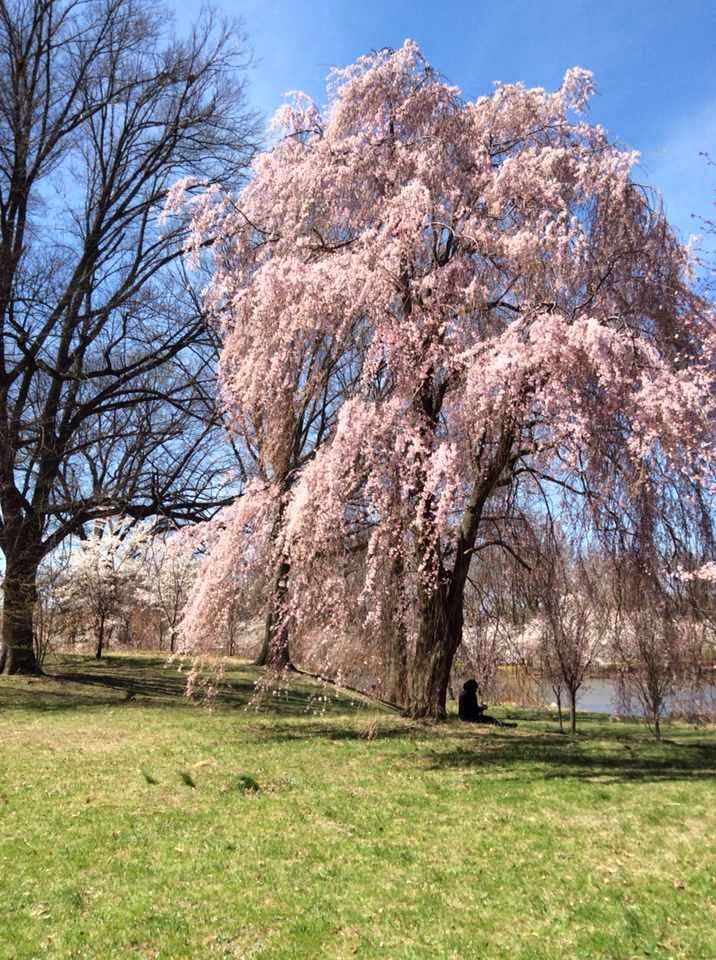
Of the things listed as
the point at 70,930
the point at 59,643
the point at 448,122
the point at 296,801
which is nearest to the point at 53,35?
the point at 448,122

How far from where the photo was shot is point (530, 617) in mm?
12164

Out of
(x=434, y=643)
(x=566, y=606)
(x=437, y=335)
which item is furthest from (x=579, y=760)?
(x=437, y=335)

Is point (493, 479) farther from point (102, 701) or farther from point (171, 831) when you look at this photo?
point (102, 701)

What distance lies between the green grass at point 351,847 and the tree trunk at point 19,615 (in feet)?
16.5

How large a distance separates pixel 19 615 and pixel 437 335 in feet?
33.1

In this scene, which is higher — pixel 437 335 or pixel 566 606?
pixel 437 335

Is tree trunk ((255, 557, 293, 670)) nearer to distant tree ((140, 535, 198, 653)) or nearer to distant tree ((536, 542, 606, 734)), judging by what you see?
distant tree ((536, 542, 606, 734))

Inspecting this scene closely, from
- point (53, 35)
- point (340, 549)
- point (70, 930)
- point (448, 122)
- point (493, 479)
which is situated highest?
point (53, 35)

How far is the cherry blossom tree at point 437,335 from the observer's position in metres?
8.36

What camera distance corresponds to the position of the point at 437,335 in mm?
9570

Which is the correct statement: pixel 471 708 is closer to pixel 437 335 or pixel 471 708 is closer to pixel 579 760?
pixel 579 760

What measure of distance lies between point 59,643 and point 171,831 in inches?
544

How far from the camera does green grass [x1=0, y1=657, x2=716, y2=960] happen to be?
3.98m

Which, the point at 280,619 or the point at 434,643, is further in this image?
the point at 434,643
